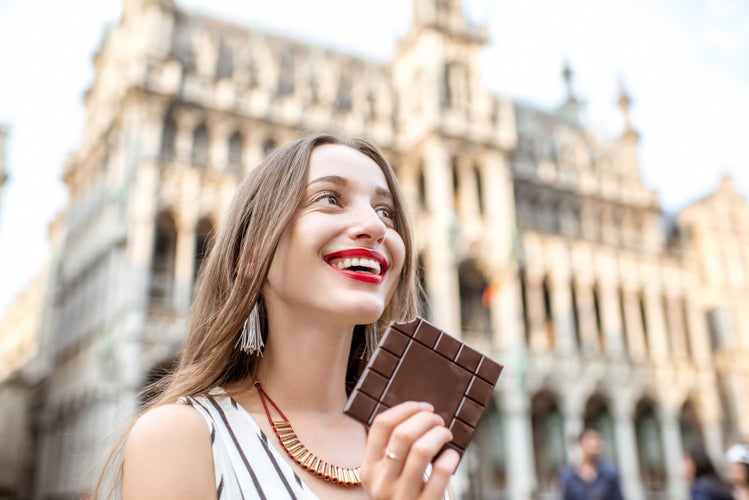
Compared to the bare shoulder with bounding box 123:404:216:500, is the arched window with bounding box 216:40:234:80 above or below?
above

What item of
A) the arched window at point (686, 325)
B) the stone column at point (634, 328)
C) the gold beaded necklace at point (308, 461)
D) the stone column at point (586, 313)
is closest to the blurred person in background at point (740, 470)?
the gold beaded necklace at point (308, 461)

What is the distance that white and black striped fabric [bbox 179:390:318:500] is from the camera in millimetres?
1508

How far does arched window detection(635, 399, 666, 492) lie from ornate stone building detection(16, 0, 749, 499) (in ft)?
0.24

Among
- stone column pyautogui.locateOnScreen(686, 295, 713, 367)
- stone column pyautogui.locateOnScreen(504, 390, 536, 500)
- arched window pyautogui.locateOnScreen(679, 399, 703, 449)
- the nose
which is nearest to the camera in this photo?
the nose

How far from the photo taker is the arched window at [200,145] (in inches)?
888

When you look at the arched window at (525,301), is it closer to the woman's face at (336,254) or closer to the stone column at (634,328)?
the stone column at (634,328)

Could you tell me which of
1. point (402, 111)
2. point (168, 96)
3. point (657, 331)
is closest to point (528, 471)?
point (657, 331)

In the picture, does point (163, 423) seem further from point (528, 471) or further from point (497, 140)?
point (497, 140)

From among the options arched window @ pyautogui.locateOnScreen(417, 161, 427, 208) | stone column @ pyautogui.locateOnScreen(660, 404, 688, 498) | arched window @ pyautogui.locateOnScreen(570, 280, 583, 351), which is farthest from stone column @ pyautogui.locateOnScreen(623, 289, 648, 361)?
arched window @ pyautogui.locateOnScreen(417, 161, 427, 208)

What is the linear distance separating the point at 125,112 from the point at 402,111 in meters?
10.3

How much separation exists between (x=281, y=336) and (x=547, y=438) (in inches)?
977

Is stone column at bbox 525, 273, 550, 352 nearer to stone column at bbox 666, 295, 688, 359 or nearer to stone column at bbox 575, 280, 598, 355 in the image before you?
stone column at bbox 575, 280, 598, 355

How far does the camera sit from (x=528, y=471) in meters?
22.0

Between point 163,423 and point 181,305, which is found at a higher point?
point 181,305
